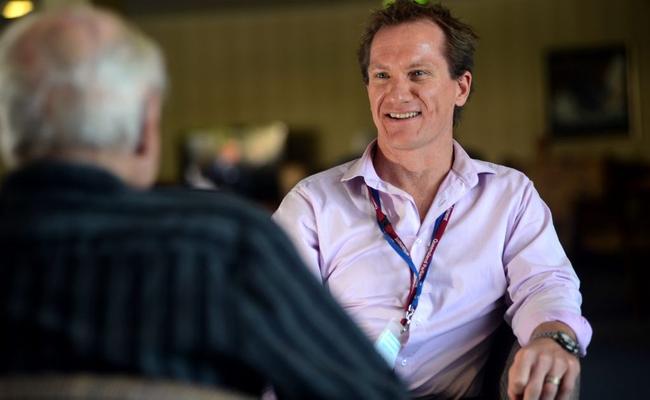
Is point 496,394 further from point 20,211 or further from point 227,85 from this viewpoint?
point 227,85

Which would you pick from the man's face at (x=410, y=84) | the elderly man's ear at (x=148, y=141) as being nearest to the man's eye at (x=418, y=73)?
the man's face at (x=410, y=84)

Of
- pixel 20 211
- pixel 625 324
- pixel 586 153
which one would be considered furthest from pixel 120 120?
pixel 586 153

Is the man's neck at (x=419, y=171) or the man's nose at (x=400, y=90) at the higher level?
the man's nose at (x=400, y=90)

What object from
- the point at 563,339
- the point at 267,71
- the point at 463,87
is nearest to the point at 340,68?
the point at 267,71

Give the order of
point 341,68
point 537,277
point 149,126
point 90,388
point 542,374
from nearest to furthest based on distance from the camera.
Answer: point 90,388, point 149,126, point 542,374, point 537,277, point 341,68

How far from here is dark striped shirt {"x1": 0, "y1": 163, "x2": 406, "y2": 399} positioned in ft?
3.51

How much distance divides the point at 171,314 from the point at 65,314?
0.12 m

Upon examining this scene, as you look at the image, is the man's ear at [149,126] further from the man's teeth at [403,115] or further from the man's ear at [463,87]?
the man's ear at [463,87]

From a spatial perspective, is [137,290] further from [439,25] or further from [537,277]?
[439,25]

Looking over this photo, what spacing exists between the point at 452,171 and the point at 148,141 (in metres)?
1.15

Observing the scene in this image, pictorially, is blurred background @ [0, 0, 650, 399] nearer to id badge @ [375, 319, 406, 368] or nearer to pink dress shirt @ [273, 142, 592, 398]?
pink dress shirt @ [273, 142, 592, 398]

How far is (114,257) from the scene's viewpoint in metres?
1.08

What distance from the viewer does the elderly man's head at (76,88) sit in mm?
1085

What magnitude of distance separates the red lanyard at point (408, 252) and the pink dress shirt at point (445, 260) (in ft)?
0.04
